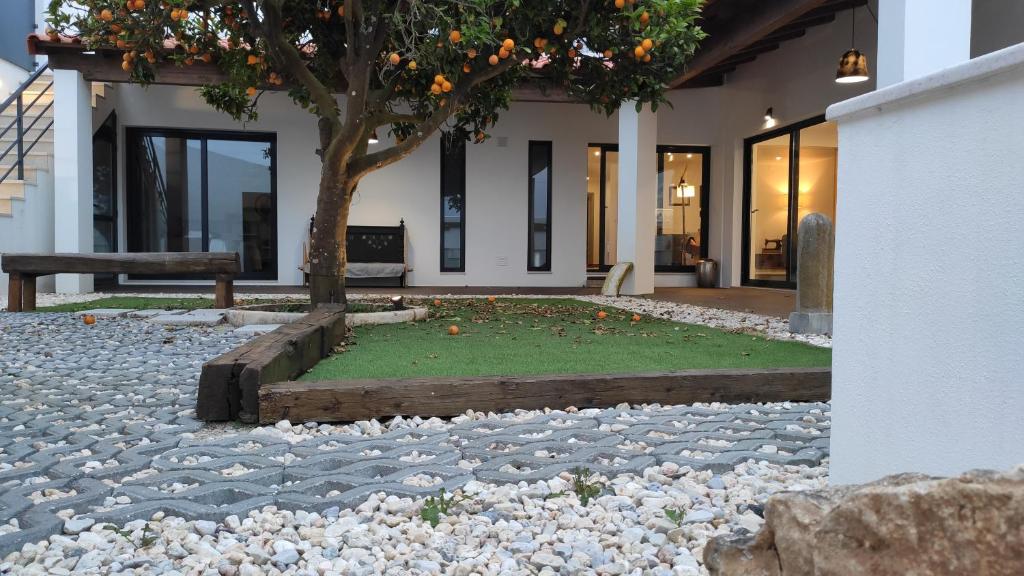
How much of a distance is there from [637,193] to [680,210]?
3.81m

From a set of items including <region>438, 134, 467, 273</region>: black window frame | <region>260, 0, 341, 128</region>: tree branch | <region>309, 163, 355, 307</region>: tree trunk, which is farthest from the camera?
<region>438, 134, 467, 273</region>: black window frame

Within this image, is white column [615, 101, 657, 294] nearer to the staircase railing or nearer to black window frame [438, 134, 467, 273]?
black window frame [438, 134, 467, 273]

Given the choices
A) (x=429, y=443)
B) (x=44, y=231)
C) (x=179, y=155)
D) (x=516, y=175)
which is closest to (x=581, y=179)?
(x=516, y=175)

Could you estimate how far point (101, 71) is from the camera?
918cm

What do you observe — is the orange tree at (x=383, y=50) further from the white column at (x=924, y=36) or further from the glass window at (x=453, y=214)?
the glass window at (x=453, y=214)

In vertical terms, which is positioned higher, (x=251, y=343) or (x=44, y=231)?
(x=44, y=231)

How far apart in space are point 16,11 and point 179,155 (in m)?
4.79

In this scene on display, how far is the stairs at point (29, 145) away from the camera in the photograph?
349 inches

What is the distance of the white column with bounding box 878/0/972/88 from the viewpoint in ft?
13.5

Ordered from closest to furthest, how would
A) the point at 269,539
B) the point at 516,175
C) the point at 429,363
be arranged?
the point at 269,539
the point at 429,363
the point at 516,175

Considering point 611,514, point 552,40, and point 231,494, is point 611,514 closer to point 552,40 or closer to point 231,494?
point 231,494

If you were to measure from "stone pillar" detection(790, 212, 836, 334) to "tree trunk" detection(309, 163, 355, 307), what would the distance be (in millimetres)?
3757

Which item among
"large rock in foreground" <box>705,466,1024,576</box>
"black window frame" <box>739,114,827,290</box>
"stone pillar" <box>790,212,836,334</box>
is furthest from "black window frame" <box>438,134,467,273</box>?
"large rock in foreground" <box>705,466,1024,576</box>

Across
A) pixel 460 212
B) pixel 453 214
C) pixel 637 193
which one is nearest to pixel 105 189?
pixel 453 214
